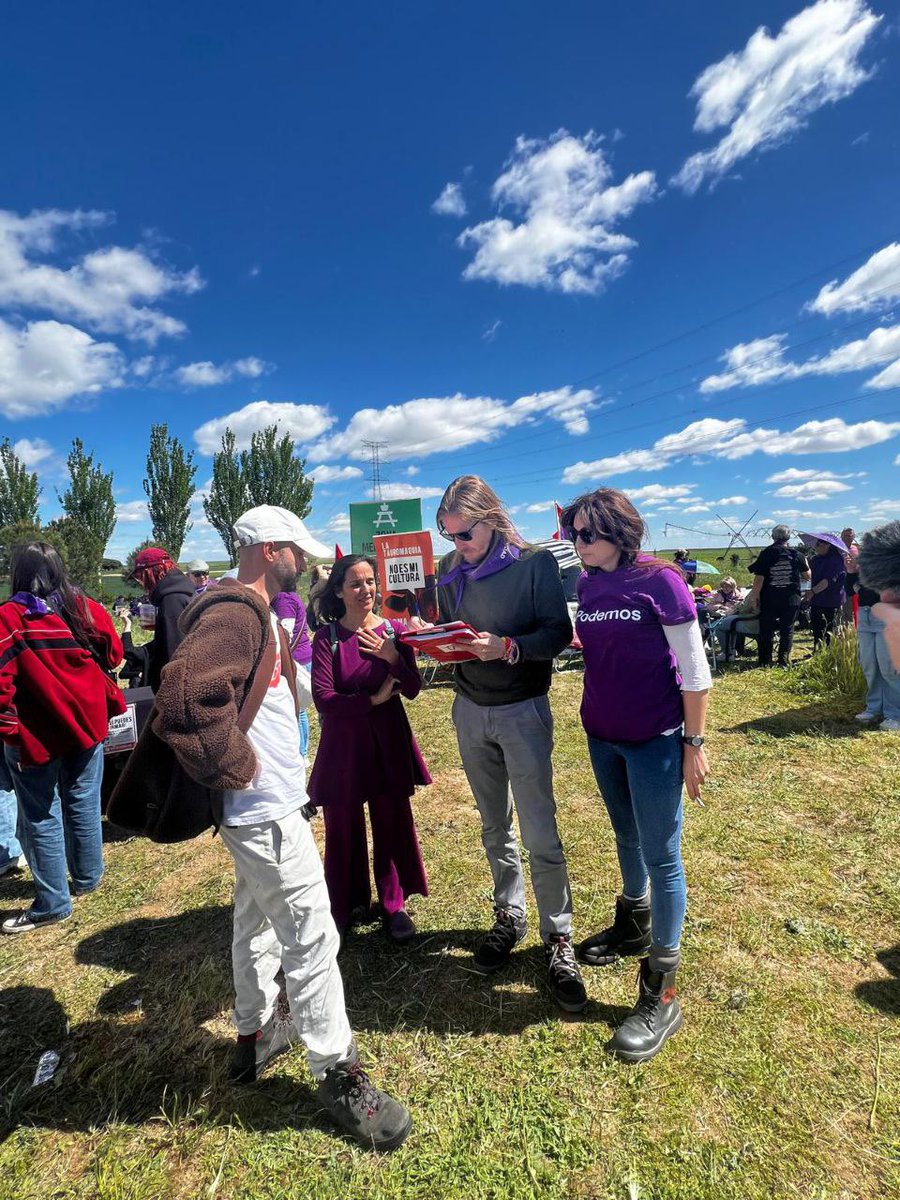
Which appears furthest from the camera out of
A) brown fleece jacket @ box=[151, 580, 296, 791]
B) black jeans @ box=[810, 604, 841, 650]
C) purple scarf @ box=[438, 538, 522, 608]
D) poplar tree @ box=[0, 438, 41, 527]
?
poplar tree @ box=[0, 438, 41, 527]

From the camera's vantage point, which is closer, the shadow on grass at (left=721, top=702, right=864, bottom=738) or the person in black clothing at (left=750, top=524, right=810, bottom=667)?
the shadow on grass at (left=721, top=702, right=864, bottom=738)

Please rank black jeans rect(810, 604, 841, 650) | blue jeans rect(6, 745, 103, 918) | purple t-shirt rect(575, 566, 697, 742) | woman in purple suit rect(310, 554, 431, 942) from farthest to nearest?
1. black jeans rect(810, 604, 841, 650)
2. blue jeans rect(6, 745, 103, 918)
3. woman in purple suit rect(310, 554, 431, 942)
4. purple t-shirt rect(575, 566, 697, 742)

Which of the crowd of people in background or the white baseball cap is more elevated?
the white baseball cap

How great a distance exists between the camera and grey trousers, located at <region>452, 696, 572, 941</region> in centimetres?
261

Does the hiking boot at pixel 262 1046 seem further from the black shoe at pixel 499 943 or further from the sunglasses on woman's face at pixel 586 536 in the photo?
the sunglasses on woman's face at pixel 586 536

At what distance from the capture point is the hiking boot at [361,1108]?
2068 millimetres

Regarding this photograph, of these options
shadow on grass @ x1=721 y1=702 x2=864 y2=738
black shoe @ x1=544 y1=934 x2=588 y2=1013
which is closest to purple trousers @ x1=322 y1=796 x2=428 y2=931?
black shoe @ x1=544 y1=934 x2=588 y2=1013

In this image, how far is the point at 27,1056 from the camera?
2604 mm

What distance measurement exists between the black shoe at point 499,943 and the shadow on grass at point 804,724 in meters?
4.38

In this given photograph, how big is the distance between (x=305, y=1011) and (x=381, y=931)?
4.46 feet

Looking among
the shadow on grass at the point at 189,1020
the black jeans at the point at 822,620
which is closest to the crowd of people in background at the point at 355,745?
the shadow on grass at the point at 189,1020

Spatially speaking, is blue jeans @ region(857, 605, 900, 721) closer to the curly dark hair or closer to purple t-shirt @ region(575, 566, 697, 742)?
purple t-shirt @ region(575, 566, 697, 742)

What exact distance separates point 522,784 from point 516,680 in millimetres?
489

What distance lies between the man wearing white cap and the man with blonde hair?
32.7 inches
